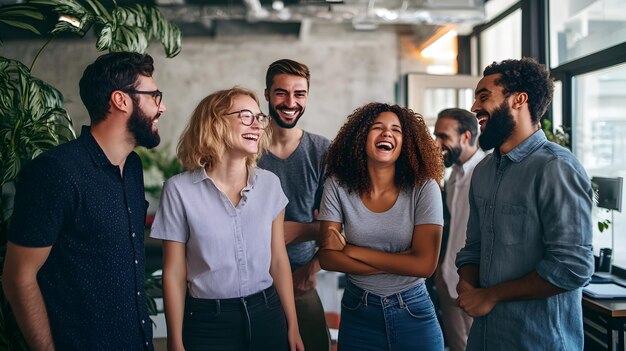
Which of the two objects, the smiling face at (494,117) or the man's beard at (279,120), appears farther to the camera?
the man's beard at (279,120)

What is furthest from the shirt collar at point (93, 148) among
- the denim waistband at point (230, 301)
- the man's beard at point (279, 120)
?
the man's beard at point (279, 120)

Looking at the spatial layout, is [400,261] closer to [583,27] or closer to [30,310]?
[30,310]

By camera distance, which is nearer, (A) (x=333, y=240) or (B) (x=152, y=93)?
(B) (x=152, y=93)

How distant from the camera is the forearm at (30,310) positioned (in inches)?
56.5

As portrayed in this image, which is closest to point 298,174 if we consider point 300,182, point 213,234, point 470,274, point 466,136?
point 300,182

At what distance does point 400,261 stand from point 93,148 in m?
1.10

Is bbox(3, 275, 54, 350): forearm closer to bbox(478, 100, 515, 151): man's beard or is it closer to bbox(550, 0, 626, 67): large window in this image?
bbox(478, 100, 515, 151): man's beard

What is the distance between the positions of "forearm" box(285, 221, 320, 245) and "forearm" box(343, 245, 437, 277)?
0.47 meters

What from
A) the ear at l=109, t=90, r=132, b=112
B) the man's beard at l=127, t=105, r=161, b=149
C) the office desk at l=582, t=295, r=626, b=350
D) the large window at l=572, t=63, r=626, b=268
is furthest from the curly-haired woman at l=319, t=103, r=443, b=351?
→ the large window at l=572, t=63, r=626, b=268

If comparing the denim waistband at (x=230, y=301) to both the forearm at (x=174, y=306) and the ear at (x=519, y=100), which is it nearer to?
the forearm at (x=174, y=306)

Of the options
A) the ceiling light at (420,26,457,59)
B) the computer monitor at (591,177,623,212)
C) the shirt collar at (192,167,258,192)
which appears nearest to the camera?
the shirt collar at (192,167,258,192)

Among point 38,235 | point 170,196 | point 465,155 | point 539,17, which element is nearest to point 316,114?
point 539,17

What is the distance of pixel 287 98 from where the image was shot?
239 cm

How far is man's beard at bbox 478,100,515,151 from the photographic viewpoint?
175cm
